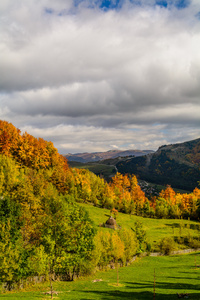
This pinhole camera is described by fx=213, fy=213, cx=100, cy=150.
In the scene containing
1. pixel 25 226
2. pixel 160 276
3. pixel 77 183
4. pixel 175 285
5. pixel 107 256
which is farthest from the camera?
pixel 77 183

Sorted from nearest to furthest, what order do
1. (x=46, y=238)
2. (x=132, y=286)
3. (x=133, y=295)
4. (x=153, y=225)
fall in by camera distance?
1. (x=133, y=295)
2. (x=132, y=286)
3. (x=46, y=238)
4. (x=153, y=225)

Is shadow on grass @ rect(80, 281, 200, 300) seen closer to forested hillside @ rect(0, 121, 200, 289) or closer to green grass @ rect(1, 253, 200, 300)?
green grass @ rect(1, 253, 200, 300)

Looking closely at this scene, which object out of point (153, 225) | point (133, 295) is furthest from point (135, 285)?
point (153, 225)

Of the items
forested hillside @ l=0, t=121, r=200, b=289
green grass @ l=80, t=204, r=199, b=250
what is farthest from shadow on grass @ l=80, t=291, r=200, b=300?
green grass @ l=80, t=204, r=199, b=250

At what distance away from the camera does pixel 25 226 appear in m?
43.7

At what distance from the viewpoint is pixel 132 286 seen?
1539 inches

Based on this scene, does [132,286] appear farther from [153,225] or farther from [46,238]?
[153,225]

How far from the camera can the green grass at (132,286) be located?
32.7m

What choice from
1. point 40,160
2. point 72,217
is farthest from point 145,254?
point 40,160

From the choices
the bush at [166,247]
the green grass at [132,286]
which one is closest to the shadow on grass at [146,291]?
the green grass at [132,286]

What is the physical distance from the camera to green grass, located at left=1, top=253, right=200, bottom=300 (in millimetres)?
32688

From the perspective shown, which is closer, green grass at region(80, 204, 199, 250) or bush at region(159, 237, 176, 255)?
bush at region(159, 237, 176, 255)

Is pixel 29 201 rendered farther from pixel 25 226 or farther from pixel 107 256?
pixel 107 256

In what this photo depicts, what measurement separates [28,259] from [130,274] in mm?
23431
